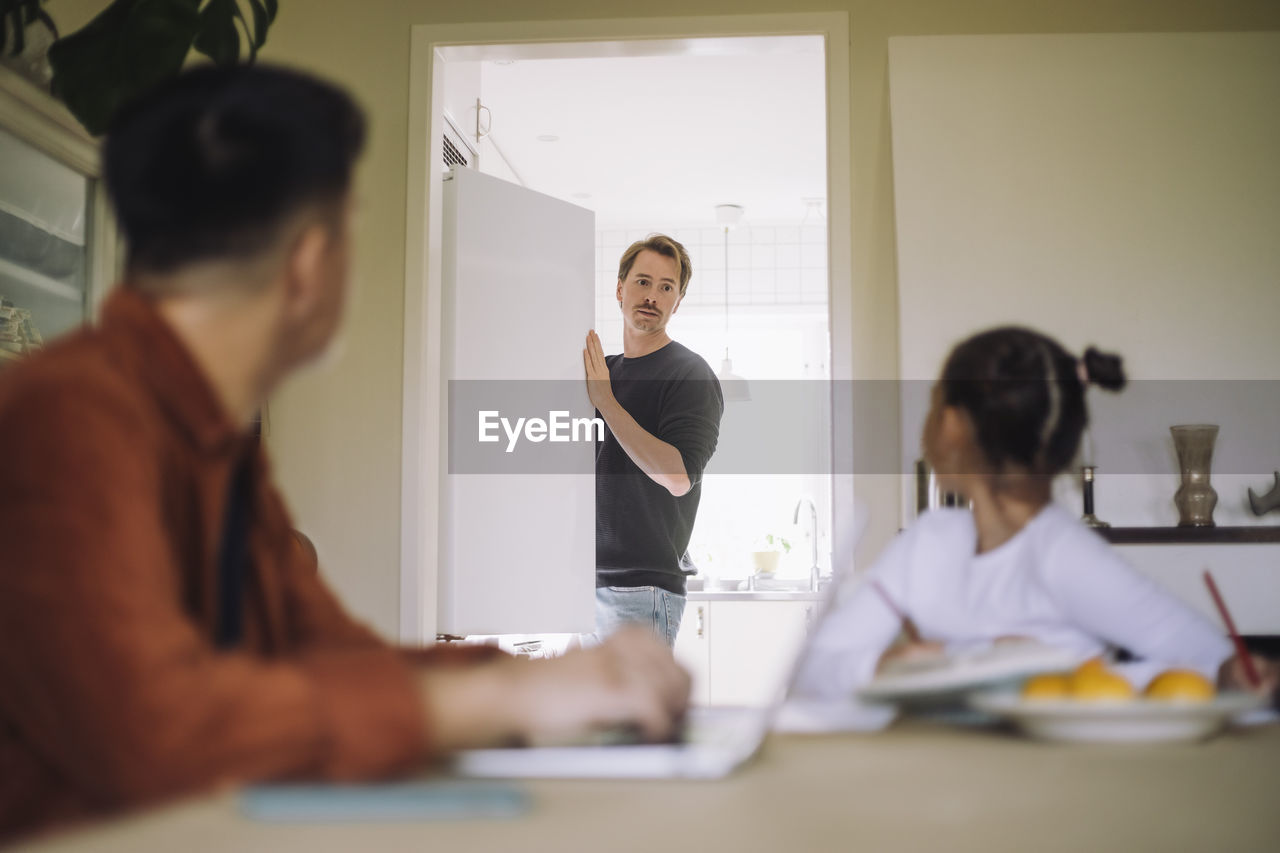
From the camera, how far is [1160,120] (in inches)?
79.6


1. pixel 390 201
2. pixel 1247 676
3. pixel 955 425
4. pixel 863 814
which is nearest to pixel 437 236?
pixel 390 201

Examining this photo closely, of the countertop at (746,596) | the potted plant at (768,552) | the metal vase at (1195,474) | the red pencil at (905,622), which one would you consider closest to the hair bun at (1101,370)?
the red pencil at (905,622)

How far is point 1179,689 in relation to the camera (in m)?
0.65

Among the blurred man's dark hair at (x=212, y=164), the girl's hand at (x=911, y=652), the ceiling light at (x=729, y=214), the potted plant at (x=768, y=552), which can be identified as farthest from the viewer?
the ceiling light at (x=729, y=214)

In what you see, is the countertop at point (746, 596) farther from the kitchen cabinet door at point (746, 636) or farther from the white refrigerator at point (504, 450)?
the white refrigerator at point (504, 450)

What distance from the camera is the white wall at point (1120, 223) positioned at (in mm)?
1937

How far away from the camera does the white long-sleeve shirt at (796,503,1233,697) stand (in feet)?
2.90

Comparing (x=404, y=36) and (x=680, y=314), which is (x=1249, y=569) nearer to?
(x=404, y=36)

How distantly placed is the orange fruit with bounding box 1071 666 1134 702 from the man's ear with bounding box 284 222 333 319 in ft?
1.64

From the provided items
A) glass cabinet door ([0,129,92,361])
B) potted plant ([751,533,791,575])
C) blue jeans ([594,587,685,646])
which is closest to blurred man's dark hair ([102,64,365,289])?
glass cabinet door ([0,129,92,361])

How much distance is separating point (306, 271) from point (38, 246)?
63.3 inches

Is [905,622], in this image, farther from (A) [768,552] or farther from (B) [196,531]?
(A) [768,552]

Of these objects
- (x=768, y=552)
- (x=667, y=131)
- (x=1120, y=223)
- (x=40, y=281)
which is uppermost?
(x=667, y=131)

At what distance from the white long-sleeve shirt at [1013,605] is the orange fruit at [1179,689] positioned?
0.60 ft
